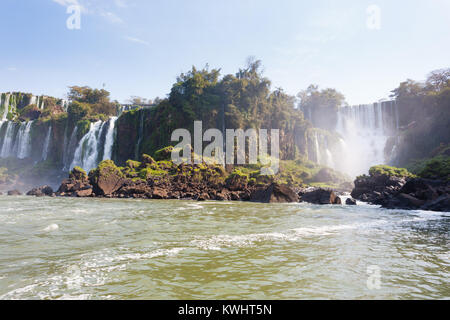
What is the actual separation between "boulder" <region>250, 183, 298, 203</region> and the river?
16517 millimetres

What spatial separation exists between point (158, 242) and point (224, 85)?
49.2 metres

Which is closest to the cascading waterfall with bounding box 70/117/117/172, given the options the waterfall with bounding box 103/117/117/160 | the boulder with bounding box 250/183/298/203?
the waterfall with bounding box 103/117/117/160

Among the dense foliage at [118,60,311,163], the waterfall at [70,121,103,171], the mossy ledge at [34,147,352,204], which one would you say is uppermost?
the dense foliage at [118,60,311,163]

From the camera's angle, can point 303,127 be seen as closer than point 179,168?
No

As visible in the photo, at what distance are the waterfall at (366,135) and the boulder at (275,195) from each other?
40012 mm

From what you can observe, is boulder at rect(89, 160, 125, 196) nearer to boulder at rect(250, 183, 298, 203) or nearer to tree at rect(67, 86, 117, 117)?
boulder at rect(250, 183, 298, 203)

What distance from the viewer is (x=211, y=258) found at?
6656 millimetres

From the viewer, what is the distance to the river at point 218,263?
4652 mm

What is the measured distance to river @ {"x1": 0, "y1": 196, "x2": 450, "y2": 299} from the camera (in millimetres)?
4652

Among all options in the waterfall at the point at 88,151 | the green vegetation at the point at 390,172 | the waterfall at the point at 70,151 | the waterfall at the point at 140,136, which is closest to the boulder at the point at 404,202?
the green vegetation at the point at 390,172

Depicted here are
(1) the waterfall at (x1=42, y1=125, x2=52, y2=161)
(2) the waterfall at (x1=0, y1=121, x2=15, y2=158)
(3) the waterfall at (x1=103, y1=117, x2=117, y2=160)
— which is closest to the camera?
(3) the waterfall at (x1=103, y1=117, x2=117, y2=160)

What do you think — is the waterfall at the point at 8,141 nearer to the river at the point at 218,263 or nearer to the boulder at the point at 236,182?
the boulder at the point at 236,182
